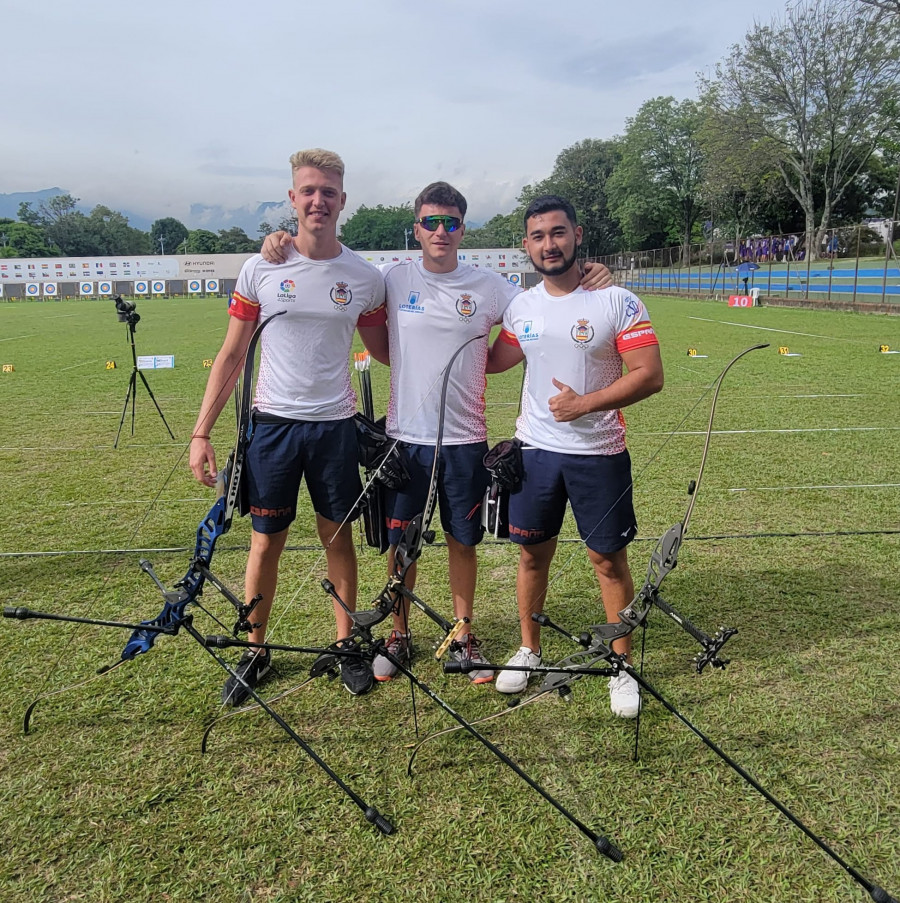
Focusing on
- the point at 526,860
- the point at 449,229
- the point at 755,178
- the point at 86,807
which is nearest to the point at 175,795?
the point at 86,807

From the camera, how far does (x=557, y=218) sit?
2.55m

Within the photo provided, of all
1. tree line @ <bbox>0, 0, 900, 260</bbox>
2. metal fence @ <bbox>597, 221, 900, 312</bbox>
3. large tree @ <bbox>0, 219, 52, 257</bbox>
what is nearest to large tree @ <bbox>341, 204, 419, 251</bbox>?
tree line @ <bbox>0, 0, 900, 260</bbox>

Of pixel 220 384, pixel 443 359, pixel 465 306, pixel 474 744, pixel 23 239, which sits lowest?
pixel 474 744

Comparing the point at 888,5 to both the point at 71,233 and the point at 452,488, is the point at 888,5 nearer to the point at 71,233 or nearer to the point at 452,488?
→ the point at 452,488

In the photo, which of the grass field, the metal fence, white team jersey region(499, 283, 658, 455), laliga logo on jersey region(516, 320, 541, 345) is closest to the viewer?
the grass field

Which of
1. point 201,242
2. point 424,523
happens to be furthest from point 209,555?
point 201,242

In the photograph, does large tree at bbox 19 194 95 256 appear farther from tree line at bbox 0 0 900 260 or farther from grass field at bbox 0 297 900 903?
grass field at bbox 0 297 900 903

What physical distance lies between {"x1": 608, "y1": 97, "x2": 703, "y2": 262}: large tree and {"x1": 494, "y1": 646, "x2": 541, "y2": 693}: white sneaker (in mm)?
64865

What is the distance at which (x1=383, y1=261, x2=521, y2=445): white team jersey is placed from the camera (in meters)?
2.80

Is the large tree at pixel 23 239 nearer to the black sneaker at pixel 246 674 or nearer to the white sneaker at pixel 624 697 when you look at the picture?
the black sneaker at pixel 246 674

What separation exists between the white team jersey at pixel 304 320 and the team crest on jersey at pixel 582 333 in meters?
0.83

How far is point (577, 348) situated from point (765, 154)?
43.4 m

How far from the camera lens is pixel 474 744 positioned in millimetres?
2574

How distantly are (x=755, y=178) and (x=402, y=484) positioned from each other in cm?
4638
